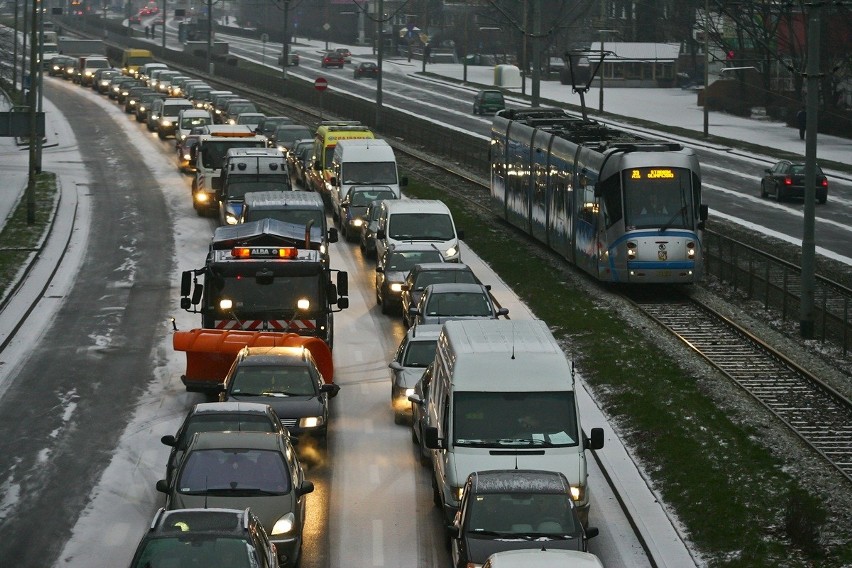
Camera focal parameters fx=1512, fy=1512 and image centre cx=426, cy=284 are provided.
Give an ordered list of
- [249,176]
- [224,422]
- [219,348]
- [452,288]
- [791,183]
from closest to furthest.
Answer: [224,422] → [219,348] → [452,288] → [249,176] → [791,183]

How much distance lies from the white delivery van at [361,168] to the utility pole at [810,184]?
56.4 ft

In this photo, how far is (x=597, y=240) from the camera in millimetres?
35875

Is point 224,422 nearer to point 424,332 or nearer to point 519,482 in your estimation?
point 519,482

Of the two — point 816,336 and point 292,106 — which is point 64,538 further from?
point 292,106

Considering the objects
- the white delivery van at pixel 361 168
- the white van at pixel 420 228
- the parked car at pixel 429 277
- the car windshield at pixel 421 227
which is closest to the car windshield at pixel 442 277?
the parked car at pixel 429 277

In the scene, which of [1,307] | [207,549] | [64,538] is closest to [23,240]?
[1,307]

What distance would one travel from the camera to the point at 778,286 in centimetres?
3556

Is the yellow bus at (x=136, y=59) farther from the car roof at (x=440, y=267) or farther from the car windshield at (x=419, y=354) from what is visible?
the car windshield at (x=419, y=354)

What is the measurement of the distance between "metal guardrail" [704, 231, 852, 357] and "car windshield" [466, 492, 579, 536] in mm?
15303

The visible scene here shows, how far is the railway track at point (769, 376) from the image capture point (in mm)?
24062

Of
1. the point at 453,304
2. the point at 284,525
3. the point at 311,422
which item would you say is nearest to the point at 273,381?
the point at 311,422

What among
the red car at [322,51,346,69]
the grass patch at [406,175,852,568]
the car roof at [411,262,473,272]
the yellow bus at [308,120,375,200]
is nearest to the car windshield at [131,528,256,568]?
the grass patch at [406,175,852,568]

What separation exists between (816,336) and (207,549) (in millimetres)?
20244

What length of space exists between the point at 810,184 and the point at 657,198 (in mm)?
4301
